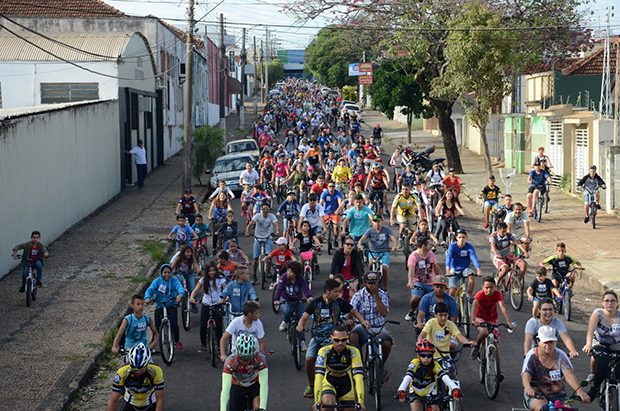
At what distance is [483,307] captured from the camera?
1070 centimetres

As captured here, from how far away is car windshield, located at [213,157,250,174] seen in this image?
29406 millimetres

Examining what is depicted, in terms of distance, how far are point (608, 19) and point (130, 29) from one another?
22.1 meters

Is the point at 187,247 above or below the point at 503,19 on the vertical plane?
below

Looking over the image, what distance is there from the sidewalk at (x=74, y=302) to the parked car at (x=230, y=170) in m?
2.65

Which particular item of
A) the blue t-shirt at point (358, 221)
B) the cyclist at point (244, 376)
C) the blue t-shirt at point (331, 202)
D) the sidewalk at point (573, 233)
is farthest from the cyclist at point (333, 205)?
the cyclist at point (244, 376)

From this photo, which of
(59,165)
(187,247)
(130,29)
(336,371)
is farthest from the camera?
(130,29)

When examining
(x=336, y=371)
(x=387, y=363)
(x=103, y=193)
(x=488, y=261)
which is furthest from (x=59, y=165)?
(x=336, y=371)

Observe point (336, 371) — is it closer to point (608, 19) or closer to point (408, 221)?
point (408, 221)

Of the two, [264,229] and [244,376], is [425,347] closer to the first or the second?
[244,376]

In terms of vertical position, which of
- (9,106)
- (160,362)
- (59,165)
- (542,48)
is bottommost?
(160,362)

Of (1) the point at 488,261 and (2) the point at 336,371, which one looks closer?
(2) the point at 336,371

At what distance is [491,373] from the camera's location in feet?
32.6

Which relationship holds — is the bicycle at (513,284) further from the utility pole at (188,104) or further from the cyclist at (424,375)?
the utility pole at (188,104)

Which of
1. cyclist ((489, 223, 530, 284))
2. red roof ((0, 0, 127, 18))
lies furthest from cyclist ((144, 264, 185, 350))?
red roof ((0, 0, 127, 18))
